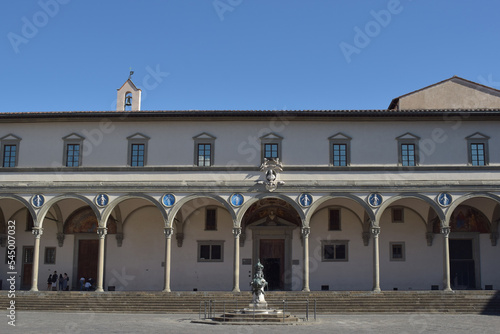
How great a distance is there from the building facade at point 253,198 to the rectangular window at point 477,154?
5 centimetres

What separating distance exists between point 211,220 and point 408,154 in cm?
1011

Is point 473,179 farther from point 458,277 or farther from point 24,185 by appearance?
point 24,185

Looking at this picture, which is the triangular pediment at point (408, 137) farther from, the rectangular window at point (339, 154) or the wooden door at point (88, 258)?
the wooden door at point (88, 258)

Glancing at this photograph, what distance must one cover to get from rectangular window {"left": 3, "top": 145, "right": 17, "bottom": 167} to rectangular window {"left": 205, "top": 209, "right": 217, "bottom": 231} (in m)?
9.54

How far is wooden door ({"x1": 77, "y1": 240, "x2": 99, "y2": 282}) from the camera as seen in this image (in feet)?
109

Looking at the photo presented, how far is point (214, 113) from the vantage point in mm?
30797

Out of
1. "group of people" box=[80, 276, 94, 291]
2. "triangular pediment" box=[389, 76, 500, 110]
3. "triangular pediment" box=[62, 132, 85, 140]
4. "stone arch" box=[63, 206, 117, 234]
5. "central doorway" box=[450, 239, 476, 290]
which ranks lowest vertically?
"group of people" box=[80, 276, 94, 291]

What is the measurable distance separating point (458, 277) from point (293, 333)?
1647cm

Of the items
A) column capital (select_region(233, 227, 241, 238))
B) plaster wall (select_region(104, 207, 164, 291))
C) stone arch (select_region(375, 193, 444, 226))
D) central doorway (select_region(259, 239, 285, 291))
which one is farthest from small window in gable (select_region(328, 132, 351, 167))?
plaster wall (select_region(104, 207, 164, 291))

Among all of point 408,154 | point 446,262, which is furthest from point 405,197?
point 446,262

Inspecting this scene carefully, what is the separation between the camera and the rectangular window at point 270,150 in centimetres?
3086

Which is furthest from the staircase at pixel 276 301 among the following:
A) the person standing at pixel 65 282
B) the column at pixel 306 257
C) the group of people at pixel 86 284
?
the person standing at pixel 65 282

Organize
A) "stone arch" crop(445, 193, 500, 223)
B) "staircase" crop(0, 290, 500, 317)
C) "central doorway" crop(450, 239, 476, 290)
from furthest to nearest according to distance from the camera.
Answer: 1. "central doorway" crop(450, 239, 476, 290)
2. "stone arch" crop(445, 193, 500, 223)
3. "staircase" crop(0, 290, 500, 317)

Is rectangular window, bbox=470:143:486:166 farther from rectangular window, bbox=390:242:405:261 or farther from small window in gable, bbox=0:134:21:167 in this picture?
small window in gable, bbox=0:134:21:167
